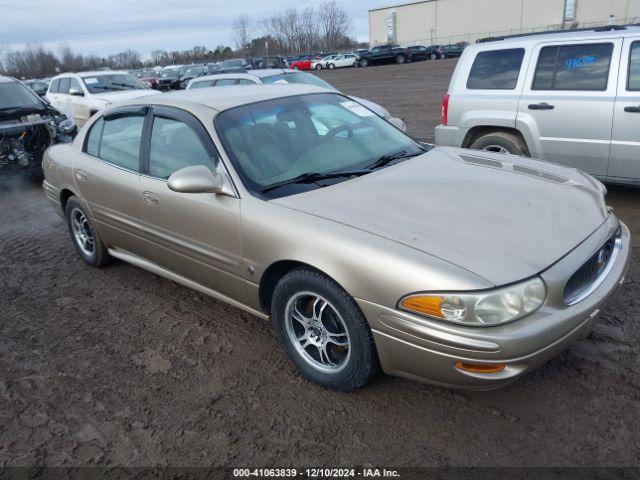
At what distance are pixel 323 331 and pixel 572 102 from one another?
163 inches

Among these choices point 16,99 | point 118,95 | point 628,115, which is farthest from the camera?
point 118,95

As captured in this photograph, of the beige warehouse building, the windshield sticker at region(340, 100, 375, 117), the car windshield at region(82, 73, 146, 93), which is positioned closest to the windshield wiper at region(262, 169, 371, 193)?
the windshield sticker at region(340, 100, 375, 117)

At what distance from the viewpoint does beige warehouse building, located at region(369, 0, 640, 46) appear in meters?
59.9

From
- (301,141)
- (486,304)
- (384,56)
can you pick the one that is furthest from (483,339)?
(384,56)

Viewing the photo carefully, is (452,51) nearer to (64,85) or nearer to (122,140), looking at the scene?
(64,85)

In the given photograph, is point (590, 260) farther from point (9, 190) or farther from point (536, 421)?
point (9, 190)

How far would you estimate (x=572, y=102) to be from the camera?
5.51m

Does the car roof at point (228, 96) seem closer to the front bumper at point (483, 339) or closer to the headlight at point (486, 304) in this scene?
the front bumper at point (483, 339)

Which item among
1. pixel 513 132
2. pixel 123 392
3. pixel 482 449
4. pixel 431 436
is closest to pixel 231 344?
pixel 123 392

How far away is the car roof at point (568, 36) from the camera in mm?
5336

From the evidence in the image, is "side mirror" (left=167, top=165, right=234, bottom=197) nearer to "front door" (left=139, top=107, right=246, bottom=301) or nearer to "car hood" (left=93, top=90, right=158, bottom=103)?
"front door" (left=139, top=107, right=246, bottom=301)

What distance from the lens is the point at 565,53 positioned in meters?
5.63

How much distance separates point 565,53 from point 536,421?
442 centimetres

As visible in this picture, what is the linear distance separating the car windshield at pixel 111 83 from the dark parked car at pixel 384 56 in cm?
3289
